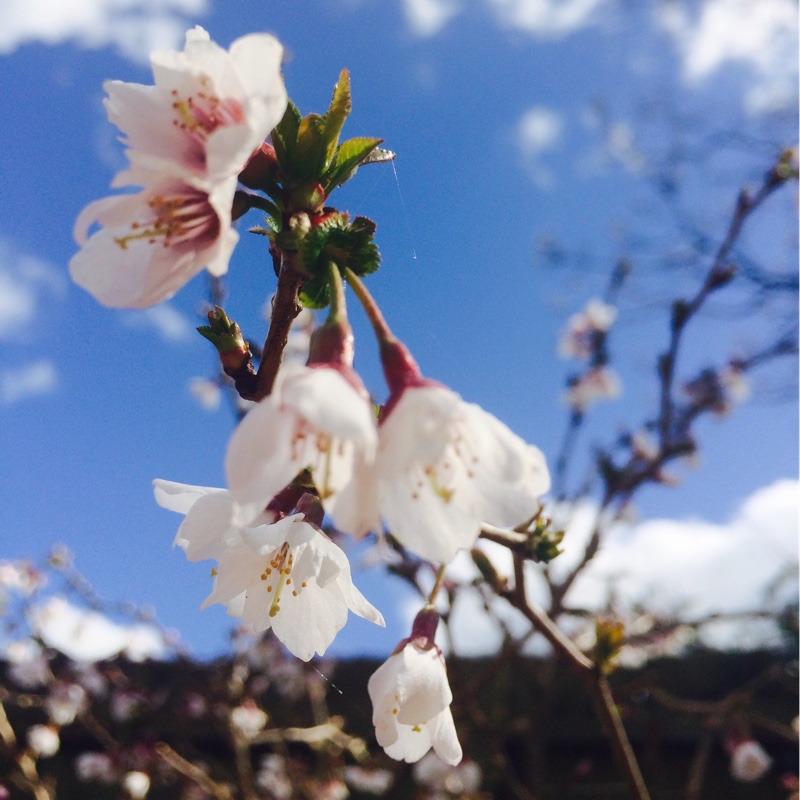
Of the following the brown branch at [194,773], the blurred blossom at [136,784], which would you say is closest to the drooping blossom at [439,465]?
the brown branch at [194,773]

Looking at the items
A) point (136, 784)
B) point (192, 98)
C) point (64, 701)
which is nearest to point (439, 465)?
point (192, 98)

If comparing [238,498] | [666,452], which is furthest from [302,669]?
[238,498]

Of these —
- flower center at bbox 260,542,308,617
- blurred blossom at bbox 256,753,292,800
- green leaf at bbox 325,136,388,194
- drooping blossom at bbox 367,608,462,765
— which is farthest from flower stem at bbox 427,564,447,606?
blurred blossom at bbox 256,753,292,800

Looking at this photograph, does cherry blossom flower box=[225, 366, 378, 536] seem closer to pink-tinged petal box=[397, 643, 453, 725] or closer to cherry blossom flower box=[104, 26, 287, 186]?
cherry blossom flower box=[104, 26, 287, 186]

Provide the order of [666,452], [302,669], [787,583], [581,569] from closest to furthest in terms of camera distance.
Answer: [581,569] → [666,452] → [302,669] → [787,583]

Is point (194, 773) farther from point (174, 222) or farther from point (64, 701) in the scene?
point (174, 222)

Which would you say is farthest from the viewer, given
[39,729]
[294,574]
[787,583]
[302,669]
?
[787,583]

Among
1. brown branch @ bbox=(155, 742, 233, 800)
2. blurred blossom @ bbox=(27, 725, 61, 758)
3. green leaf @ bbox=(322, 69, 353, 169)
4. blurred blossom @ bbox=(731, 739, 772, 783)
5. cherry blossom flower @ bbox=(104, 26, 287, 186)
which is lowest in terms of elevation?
blurred blossom @ bbox=(27, 725, 61, 758)

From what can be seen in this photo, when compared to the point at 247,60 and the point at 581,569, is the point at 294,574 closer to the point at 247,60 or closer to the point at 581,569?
the point at 247,60
